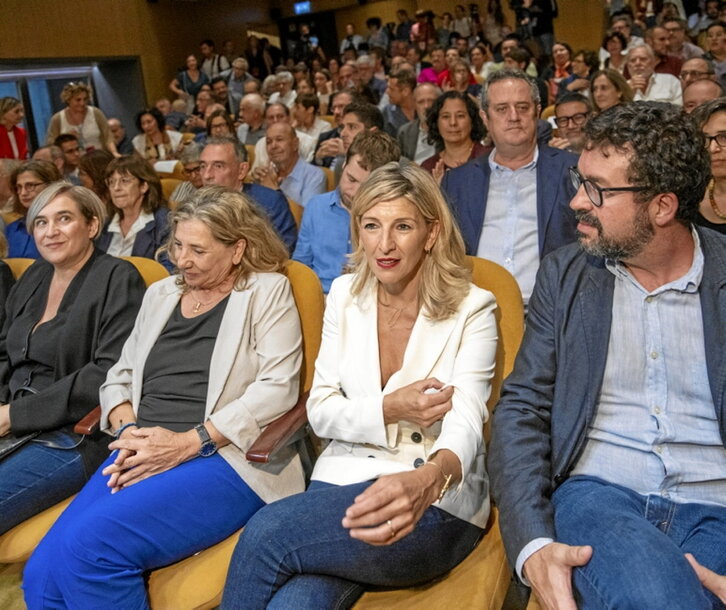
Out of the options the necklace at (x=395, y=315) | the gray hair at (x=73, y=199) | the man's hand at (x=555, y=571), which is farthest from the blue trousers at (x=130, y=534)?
the gray hair at (x=73, y=199)

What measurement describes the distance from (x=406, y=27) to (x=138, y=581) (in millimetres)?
10818

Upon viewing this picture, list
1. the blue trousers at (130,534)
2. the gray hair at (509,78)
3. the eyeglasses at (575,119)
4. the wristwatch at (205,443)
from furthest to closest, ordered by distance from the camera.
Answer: the eyeglasses at (575,119) → the gray hair at (509,78) → the wristwatch at (205,443) → the blue trousers at (130,534)

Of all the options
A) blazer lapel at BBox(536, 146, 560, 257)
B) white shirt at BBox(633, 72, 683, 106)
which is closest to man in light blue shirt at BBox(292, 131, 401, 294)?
blazer lapel at BBox(536, 146, 560, 257)

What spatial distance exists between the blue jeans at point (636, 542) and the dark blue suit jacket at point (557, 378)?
0.06 m

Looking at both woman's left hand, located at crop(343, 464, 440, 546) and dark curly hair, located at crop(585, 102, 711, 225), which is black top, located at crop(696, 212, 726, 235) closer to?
dark curly hair, located at crop(585, 102, 711, 225)

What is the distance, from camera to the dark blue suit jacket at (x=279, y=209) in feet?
11.9

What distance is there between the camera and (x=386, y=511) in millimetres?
1372

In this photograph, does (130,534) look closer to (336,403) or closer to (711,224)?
(336,403)

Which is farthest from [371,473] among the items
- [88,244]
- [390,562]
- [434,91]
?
[434,91]

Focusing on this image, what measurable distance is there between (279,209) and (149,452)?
1.92 metres

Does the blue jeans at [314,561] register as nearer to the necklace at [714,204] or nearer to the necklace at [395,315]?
the necklace at [395,315]

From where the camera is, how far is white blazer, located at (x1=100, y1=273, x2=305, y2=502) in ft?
6.43

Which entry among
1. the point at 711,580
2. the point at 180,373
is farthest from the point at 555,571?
the point at 180,373

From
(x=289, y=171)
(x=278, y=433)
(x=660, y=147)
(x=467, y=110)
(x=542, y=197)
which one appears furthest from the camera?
(x=289, y=171)
